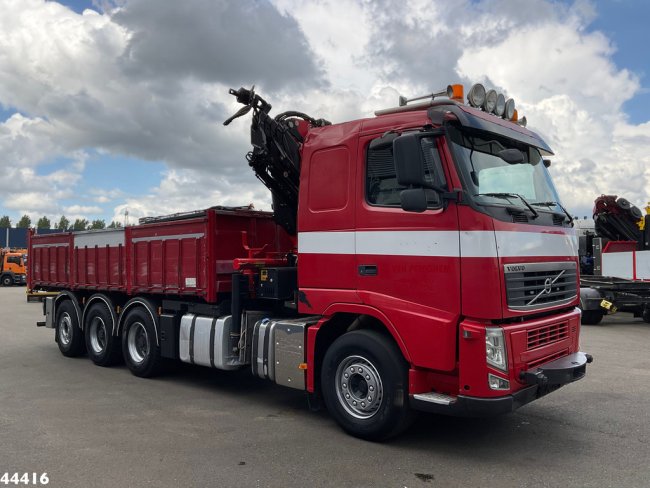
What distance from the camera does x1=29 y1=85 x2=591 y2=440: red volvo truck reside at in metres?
4.69

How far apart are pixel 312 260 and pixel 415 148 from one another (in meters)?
1.79

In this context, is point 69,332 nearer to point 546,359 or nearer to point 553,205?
point 546,359

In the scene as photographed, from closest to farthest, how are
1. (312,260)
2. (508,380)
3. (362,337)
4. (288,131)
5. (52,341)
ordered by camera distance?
(508,380) < (362,337) < (312,260) < (288,131) < (52,341)

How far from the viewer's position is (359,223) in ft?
17.8

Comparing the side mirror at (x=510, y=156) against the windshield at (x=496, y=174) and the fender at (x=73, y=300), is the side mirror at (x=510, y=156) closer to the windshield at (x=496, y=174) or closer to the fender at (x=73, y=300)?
the windshield at (x=496, y=174)

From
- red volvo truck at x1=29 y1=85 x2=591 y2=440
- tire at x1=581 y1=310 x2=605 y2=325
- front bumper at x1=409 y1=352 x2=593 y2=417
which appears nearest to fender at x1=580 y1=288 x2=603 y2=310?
tire at x1=581 y1=310 x2=605 y2=325

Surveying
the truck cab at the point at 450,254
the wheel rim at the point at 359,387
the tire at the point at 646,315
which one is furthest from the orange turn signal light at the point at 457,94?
the tire at the point at 646,315

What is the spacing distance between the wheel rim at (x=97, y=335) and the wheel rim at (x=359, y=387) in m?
5.45

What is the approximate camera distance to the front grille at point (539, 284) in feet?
15.5

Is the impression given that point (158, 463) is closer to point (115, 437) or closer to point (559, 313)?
point (115, 437)

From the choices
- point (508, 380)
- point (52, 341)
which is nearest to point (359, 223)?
point (508, 380)

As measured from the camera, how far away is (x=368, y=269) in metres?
5.35

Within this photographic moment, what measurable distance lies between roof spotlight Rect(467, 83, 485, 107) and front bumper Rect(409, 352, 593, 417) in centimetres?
265

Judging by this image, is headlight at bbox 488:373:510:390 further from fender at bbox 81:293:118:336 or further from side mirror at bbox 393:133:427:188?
fender at bbox 81:293:118:336
